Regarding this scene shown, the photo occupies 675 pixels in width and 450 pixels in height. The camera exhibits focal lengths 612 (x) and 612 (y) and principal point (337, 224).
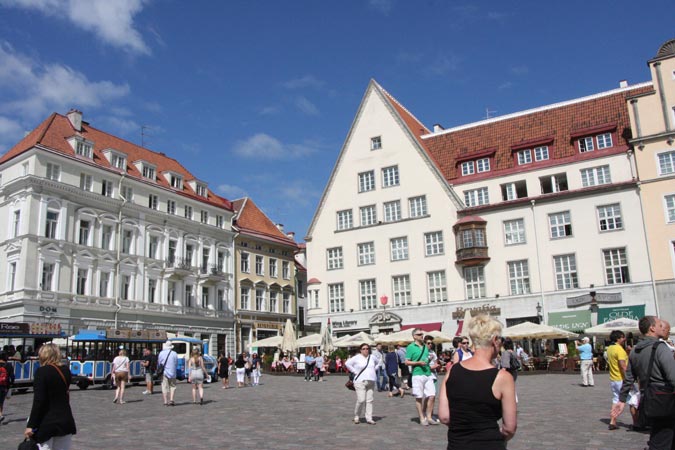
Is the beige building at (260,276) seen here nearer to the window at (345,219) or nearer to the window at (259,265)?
the window at (259,265)

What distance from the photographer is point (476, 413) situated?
4109 mm

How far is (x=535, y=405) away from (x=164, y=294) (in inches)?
1330

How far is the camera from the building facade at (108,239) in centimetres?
3584

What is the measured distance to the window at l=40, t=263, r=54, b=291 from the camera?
118 feet

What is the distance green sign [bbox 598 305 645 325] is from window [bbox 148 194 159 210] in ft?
101

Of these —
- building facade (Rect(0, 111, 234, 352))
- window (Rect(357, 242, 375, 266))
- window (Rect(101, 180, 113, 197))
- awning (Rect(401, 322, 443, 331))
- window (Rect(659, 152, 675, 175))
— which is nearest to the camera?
window (Rect(659, 152, 675, 175))

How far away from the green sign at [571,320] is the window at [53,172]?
31.2 metres

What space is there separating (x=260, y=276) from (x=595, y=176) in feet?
93.8

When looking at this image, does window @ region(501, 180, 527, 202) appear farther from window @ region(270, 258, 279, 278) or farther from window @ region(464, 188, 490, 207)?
window @ region(270, 258, 279, 278)

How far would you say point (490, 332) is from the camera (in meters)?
4.39

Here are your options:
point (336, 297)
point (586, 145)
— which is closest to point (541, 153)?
point (586, 145)

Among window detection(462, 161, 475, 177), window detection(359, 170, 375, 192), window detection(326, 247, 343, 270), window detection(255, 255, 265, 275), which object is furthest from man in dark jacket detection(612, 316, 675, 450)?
window detection(255, 255, 265, 275)

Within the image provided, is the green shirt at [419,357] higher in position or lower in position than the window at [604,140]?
lower

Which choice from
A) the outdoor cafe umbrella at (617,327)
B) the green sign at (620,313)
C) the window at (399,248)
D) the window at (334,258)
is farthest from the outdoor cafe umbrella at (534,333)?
the window at (334,258)
